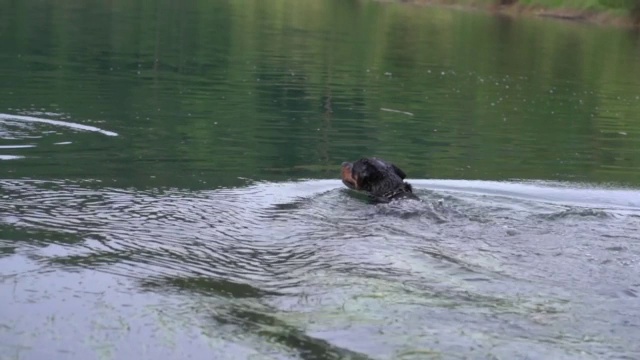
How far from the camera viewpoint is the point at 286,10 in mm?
75938

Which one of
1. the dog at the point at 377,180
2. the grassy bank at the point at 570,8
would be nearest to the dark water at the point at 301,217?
the dog at the point at 377,180

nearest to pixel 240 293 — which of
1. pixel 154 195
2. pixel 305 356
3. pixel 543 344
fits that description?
pixel 305 356

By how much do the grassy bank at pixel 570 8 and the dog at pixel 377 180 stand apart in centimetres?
7142

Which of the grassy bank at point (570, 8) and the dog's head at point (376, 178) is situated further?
the grassy bank at point (570, 8)

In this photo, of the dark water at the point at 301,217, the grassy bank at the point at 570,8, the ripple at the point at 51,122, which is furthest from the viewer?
the grassy bank at the point at 570,8

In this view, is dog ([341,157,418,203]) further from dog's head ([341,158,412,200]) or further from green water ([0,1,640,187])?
green water ([0,1,640,187])

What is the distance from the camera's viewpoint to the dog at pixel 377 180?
13703 millimetres

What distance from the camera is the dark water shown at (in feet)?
27.3

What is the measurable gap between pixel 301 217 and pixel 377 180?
5.91ft

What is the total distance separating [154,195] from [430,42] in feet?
122

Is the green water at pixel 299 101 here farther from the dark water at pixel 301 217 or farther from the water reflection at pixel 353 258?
the water reflection at pixel 353 258

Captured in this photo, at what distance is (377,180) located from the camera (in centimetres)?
1405

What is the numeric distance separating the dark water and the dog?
0.28 meters

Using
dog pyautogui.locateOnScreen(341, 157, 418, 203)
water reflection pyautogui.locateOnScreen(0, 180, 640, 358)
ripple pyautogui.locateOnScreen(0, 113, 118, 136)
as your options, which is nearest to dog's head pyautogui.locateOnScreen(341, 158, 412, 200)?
dog pyautogui.locateOnScreen(341, 157, 418, 203)
